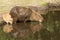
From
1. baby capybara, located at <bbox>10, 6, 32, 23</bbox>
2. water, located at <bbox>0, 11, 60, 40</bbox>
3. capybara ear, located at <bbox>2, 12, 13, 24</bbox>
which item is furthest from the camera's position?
baby capybara, located at <bbox>10, 6, 32, 23</bbox>

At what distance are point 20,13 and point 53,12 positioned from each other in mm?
4463

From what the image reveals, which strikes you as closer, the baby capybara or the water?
the water

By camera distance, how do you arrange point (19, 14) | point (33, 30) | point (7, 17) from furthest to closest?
point (19, 14) → point (7, 17) → point (33, 30)

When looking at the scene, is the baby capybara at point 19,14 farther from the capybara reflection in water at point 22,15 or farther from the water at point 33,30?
the water at point 33,30

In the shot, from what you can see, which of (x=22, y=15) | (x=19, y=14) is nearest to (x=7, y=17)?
(x=19, y=14)

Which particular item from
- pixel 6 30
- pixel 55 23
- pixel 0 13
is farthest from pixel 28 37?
pixel 0 13

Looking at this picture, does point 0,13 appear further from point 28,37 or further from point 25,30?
point 28,37

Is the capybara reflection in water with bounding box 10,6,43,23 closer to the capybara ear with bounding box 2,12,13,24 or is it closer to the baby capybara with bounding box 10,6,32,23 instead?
the baby capybara with bounding box 10,6,32,23

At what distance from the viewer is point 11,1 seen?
29.8 meters

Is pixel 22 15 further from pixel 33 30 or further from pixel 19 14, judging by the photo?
pixel 33 30

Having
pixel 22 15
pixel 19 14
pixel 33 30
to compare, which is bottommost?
pixel 33 30

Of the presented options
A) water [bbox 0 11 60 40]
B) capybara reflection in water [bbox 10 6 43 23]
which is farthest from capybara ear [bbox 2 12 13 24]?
water [bbox 0 11 60 40]

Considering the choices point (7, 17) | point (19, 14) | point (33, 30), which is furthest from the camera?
point (19, 14)

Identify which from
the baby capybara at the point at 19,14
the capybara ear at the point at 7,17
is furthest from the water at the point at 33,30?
the baby capybara at the point at 19,14
